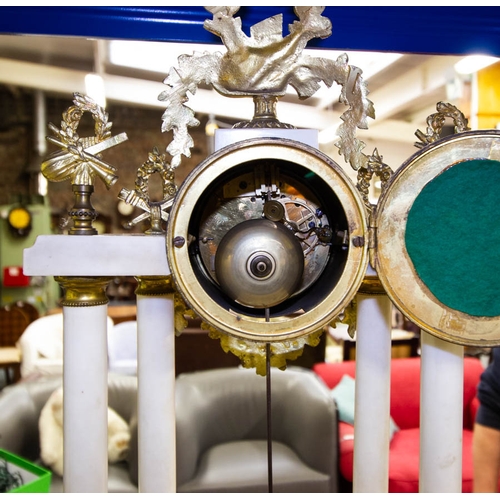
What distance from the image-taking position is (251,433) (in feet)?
9.12

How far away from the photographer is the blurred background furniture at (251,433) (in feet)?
7.75

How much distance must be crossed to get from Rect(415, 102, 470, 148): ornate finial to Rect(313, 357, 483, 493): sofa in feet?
5.98

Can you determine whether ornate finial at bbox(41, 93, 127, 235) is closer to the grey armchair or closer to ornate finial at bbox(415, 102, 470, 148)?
ornate finial at bbox(415, 102, 470, 148)

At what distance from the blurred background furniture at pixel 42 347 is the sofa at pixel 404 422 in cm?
177

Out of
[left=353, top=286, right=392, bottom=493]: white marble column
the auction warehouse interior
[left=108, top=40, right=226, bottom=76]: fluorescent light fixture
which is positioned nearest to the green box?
the auction warehouse interior

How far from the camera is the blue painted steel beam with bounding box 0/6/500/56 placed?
1.34m

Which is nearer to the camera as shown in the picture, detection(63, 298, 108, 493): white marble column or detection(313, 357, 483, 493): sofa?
detection(63, 298, 108, 493): white marble column

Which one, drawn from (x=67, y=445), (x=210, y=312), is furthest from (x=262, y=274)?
(x=67, y=445)

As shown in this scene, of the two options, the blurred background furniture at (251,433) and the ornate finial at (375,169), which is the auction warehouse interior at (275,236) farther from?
the blurred background furniture at (251,433)

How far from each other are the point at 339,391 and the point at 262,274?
2.10 m

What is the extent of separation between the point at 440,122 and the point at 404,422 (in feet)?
7.81

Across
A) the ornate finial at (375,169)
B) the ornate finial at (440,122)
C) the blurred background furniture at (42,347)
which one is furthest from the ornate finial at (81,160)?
the blurred background furniture at (42,347)

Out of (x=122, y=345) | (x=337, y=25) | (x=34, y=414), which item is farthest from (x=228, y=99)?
(x=337, y=25)

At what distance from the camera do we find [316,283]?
131cm
